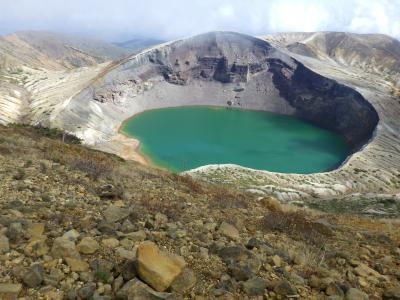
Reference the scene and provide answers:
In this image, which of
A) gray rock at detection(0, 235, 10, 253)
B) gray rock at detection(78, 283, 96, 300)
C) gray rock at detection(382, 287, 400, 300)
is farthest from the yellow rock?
gray rock at detection(382, 287, 400, 300)

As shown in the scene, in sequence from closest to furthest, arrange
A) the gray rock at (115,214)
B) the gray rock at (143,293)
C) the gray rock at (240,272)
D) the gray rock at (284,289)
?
1. the gray rock at (143,293)
2. the gray rock at (284,289)
3. the gray rock at (240,272)
4. the gray rock at (115,214)

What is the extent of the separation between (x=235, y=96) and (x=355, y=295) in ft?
444

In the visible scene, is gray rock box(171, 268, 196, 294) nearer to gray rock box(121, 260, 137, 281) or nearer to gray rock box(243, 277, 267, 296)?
gray rock box(121, 260, 137, 281)

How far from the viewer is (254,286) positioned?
7.67 m

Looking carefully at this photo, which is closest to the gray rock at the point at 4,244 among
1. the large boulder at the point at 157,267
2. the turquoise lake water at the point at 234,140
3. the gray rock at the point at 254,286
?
the large boulder at the point at 157,267

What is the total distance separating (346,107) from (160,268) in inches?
→ 4610

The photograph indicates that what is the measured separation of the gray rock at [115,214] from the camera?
9.83 m

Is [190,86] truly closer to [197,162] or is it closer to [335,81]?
[335,81]

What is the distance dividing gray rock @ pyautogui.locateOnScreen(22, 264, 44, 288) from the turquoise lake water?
2540 inches

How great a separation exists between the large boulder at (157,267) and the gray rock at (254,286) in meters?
1.25

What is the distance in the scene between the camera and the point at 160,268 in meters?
7.17

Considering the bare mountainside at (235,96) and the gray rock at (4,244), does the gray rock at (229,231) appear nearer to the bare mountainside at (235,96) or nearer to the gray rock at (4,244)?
the gray rock at (4,244)

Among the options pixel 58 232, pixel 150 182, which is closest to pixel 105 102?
pixel 150 182

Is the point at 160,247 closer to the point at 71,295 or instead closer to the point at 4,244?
the point at 71,295
